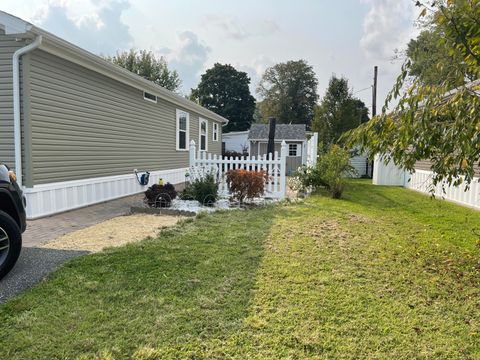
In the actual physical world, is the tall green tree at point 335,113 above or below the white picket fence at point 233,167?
above

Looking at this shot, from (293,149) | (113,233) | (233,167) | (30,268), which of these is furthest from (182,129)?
(293,149)

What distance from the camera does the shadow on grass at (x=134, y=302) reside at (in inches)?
90.7

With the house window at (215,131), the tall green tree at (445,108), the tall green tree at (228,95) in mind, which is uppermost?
the tall green tree at (228,95)

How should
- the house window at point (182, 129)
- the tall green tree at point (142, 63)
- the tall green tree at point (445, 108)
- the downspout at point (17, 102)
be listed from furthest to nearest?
the tall green tree at point (142, 63)
the house window at point (182, 129)
the downspout at point (17, 102)
the tall green tree at point (445, 108)

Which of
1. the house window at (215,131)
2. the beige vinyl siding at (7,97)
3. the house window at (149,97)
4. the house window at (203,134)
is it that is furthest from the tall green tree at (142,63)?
the beige vinyl siding at (7,97)

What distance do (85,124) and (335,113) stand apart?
16216 mm

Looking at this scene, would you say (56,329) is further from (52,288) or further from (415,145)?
(415,145)

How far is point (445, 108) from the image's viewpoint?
304 cm

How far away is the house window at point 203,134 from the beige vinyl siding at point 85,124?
438cm

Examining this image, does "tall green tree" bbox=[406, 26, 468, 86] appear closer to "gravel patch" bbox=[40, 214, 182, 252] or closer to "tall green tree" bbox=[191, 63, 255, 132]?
"gravel patch" bbox=[40, 214, 182, 252]

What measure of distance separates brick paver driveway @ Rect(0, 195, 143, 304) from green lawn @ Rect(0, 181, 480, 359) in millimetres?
213

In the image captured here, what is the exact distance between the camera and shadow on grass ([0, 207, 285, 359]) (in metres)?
2.30

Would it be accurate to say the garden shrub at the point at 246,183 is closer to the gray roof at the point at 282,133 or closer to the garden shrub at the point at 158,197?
the garden shrub at the point at 158,197

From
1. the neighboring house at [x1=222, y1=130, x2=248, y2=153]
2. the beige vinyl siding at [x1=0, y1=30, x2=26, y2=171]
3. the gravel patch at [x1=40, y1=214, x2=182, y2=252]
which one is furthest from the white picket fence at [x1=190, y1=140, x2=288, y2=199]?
the neighboring house at [x1=222, y1=130, x2=248, y2=153]
